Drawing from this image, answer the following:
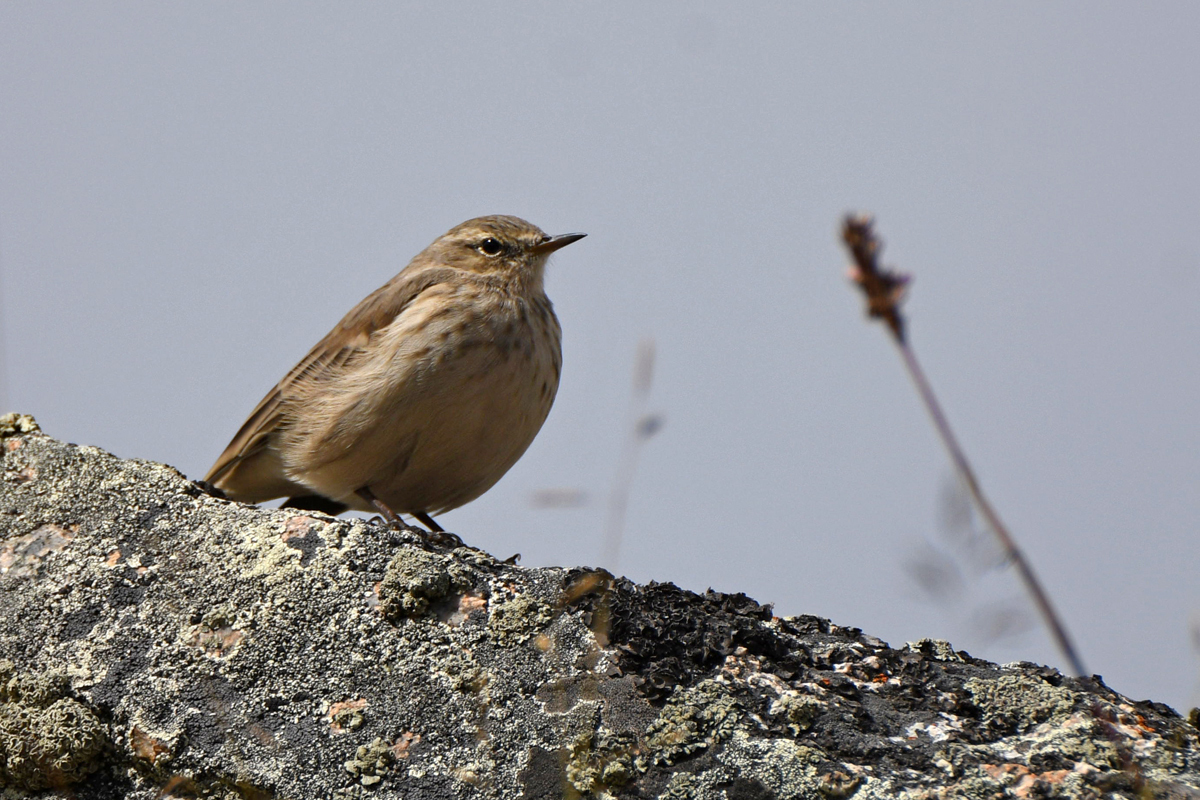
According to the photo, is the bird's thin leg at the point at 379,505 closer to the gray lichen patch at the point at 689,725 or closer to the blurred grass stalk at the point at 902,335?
the gray lichen patch at the point at 689,725

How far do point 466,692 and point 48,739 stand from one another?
1057 millimetres

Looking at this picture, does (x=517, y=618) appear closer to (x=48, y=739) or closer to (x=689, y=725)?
(x=689, y=725)

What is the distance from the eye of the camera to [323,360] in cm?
604

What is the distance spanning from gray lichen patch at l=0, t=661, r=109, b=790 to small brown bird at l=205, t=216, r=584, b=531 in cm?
242

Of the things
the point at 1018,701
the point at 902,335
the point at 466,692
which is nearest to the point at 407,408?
the point at 466,692

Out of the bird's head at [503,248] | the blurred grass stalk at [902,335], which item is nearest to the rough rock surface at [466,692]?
the blurred grass stalk at [902,335]

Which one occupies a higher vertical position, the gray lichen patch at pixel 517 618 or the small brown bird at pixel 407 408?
the small brown bird at pixel 407 408

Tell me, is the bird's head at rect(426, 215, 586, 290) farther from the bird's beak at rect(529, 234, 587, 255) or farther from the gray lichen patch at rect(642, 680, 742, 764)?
the gray lichen patch at rect(642, 680, 742, 764)

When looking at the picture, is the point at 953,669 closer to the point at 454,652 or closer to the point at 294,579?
the point at 454,652

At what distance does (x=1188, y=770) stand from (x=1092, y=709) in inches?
10.0

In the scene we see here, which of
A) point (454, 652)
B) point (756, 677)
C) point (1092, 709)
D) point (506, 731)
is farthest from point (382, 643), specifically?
point (1092, 709)

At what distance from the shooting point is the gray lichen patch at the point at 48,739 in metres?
2.86

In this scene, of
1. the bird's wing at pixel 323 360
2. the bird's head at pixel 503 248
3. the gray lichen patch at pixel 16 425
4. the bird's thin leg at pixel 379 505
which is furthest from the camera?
the bird's head at pixel 503 248

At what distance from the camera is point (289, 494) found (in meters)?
5.99
